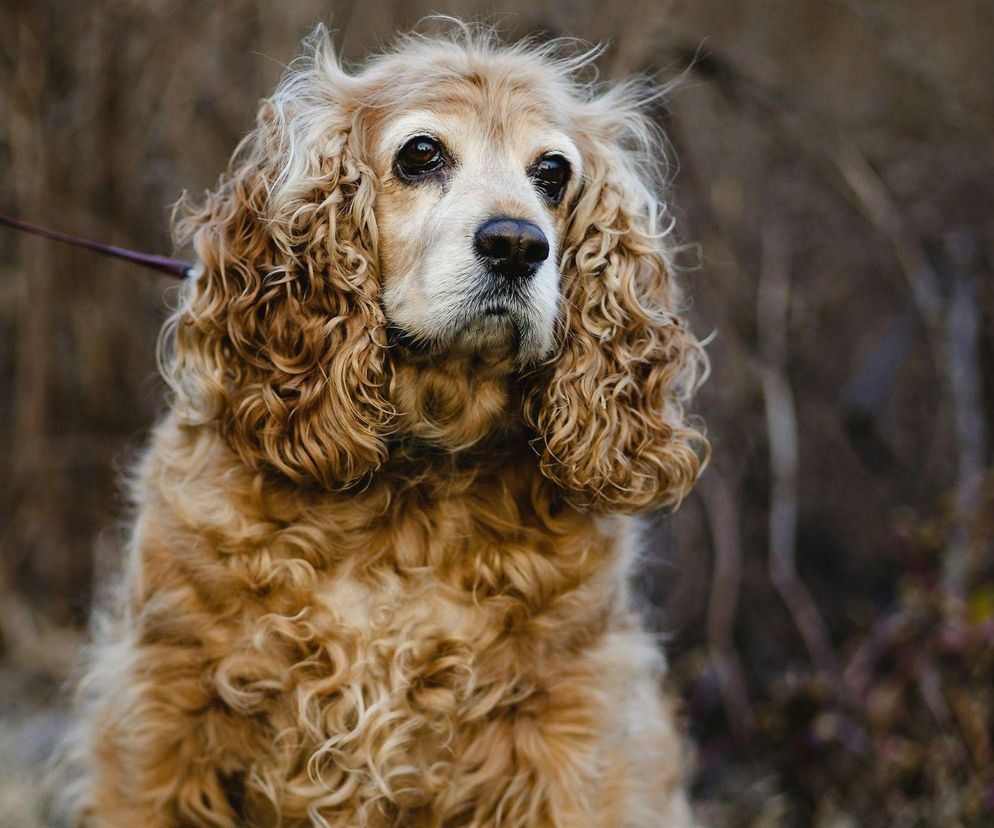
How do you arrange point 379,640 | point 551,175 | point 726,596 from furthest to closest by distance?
point 726,596 → point 551,175 → point 379,640

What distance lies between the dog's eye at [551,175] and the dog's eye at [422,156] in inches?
9.1

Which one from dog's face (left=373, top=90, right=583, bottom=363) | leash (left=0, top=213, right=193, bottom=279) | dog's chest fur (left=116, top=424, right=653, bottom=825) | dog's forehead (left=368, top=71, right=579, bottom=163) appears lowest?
dog's chest fur (left=116, top=424, right=653, bottom=825)

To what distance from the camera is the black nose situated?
2.31 m

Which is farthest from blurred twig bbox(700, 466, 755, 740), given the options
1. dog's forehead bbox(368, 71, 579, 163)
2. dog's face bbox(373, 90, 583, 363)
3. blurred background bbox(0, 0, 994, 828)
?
dog's forehead bbox(368, 71, 579, 163)

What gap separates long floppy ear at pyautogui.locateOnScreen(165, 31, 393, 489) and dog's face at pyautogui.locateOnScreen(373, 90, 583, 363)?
84mm

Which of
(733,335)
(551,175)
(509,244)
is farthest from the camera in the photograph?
(733,335)

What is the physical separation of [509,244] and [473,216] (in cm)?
10

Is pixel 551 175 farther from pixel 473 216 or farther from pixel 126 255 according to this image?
pixel 126 255

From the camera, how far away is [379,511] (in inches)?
101

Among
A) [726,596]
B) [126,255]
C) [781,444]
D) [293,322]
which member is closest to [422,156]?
[293,322]

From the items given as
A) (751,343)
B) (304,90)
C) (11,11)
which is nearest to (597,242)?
(304,90)

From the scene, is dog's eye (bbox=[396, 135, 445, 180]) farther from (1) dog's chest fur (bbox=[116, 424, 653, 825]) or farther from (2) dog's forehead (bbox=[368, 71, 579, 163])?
(1) dog's chest fur (bbox=[116, 424, 653, 825])

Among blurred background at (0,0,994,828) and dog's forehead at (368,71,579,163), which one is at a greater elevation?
dog's forehead at (368,71,579,163)

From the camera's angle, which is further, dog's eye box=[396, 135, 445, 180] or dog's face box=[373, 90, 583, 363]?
dog's eye box=[396, 135, 445, 180]
